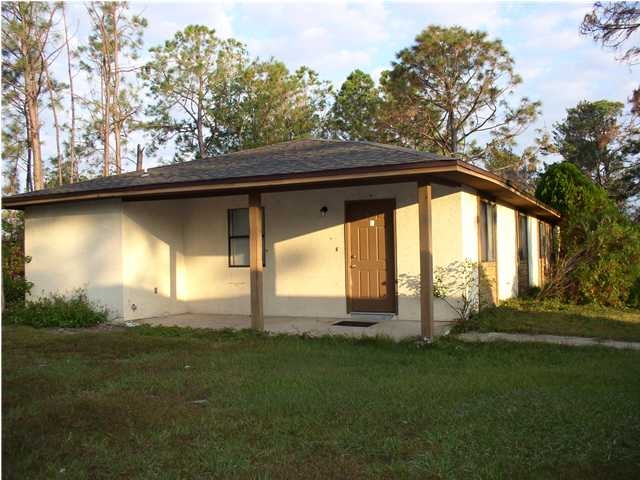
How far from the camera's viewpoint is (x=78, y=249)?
11.1 meters

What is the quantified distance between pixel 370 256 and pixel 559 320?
348 centimetres

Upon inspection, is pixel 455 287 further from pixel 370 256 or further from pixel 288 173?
pixel 288 173

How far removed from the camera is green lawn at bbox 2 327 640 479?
11.9 feet

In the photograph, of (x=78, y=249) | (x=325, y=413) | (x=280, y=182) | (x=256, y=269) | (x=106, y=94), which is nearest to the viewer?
(x=325, y=413)

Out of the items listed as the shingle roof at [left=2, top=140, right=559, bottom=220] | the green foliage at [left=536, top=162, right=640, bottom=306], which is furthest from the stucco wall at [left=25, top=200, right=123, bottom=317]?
the green foliage at [left=536, top=162, right=640, bottom=306]

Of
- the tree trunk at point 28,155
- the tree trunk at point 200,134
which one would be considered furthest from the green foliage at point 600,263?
the tree trunk at point 28,155

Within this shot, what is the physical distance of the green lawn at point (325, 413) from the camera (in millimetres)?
3617

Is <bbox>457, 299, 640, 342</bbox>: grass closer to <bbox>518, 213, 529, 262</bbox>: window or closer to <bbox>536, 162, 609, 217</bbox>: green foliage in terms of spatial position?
<bbox>518, 213, 529, 262</bbox>: window

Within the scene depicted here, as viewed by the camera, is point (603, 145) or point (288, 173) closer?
point (288, 173)

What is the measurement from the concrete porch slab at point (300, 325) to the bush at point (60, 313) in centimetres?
87

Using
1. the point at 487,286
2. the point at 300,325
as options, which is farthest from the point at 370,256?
the point at 487,286

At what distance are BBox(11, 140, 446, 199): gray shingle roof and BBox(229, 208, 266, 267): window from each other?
110cm

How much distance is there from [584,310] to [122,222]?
9188 millimetres

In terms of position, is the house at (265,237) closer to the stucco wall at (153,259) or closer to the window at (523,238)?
the stucco wall at (153,259)
